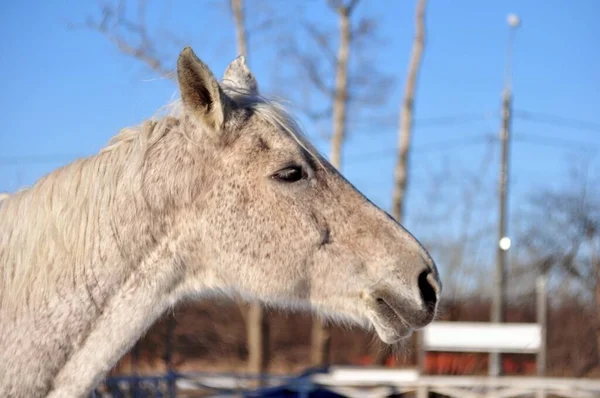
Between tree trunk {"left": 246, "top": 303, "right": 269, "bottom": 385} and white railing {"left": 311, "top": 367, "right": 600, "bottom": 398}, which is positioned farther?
tree trunk {"left": 246, "top": 303, "right": 269, "bottom": 385}

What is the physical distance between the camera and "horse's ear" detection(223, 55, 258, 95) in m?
3.75

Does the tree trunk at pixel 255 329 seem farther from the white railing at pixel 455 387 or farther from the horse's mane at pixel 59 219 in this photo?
the horse's mane at pixel 59 219

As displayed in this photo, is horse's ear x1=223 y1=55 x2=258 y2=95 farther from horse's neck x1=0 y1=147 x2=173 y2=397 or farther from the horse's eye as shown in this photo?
horse's neck x1=0 y1=147 x2=173 y2=397

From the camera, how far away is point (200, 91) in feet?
10.7

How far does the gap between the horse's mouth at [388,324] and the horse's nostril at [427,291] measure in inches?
4.5

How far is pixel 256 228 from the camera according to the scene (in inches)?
129

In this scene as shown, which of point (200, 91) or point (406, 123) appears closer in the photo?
point (200, 91)

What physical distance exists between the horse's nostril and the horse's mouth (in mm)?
113

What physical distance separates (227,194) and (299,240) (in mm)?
335

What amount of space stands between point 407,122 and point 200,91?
1383 cm

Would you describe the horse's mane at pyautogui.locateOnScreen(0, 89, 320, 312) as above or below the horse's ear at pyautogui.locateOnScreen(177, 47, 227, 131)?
below

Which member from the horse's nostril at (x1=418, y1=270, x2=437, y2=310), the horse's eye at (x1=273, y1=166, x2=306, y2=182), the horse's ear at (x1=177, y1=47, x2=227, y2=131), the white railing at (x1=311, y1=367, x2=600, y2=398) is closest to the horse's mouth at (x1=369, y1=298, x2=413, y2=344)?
the horse's nostril at (x1=418, y1=270, x2=437, y2=310)

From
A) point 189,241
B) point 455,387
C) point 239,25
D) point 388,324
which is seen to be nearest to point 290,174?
Answer: point 189,241

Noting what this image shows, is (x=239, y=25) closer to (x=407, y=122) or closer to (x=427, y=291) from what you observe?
(x=407, y=122)
